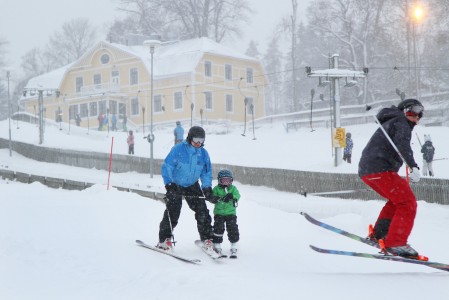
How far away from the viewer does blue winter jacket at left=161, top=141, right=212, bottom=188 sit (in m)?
7.61

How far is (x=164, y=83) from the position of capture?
51.4m

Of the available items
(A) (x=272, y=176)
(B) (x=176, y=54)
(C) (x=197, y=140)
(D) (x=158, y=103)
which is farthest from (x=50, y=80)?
(C) (x=197, y=140)

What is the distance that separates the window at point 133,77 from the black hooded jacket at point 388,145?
161 ft

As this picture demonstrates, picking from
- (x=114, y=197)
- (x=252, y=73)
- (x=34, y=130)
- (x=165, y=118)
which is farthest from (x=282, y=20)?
(x=114, y=197)

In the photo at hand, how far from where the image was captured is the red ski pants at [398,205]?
604cm

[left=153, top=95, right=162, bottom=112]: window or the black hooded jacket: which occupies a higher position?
[left=153, top=95, right=162, bottom=112]: window

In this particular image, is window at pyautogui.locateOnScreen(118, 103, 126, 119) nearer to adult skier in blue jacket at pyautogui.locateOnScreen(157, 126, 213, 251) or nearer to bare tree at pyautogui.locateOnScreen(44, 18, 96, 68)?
bare tree at pyautogui.locateOnScreen(44, 18, 96, 68)

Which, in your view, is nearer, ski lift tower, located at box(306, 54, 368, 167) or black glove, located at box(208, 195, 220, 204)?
black glove, located at box(208, 195, 220, 204)

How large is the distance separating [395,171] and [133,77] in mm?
49688

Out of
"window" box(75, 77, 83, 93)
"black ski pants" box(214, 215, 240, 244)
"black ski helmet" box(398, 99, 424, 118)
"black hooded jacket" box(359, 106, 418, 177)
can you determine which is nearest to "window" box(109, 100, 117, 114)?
"window" box(75, 77, 83, 93)

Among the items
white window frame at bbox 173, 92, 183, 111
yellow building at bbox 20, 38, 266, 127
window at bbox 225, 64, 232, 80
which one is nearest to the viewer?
yellow building at bbox 20, 38, 266, 127

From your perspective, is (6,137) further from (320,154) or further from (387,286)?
(387,286)

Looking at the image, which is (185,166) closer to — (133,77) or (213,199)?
(213,199)

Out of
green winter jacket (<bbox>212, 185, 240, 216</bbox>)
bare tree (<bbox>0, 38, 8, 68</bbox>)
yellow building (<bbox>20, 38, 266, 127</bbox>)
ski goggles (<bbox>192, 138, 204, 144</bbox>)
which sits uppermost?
bare tree (<bbox>0, 38, 8, 68</bbox>)
